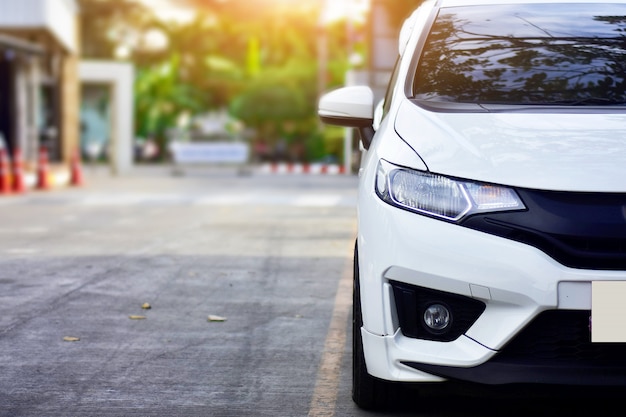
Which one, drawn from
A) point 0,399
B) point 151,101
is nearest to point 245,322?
point 0,399

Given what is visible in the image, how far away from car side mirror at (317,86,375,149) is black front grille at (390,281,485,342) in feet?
3.90

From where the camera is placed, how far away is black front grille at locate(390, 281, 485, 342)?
4020 mm

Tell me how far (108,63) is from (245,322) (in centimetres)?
3258

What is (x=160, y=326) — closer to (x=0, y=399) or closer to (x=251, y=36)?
(x=0, y=399)

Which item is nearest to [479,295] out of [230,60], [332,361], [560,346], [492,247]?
[492,247]

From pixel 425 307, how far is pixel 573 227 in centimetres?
57

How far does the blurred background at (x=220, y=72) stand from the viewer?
3769 centimetres

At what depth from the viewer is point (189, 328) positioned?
6.39 m

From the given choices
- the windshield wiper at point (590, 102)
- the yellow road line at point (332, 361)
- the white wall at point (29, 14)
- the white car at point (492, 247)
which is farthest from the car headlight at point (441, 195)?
the white wall at point (29, 14)

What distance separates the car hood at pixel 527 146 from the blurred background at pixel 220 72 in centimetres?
2989

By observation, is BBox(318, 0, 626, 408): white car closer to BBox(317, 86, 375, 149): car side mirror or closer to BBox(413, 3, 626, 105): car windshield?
BBox(413, 3, 626, 105): car windshield

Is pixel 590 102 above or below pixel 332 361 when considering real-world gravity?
above

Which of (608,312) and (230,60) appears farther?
(230,60)

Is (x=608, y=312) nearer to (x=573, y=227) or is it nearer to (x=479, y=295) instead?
(x=573, y=227)
